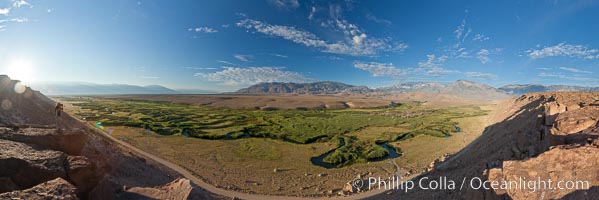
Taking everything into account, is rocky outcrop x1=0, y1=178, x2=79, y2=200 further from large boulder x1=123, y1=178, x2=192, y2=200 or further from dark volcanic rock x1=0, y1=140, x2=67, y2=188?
large boulder x1=123, y1=178, x2=192, y2=200

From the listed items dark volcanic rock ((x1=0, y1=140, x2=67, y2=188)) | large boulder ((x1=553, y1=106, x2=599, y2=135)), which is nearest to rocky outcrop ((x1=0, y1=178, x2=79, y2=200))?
dark volcanic rock ((x1=0, y1=140, x2=67, y2=188))

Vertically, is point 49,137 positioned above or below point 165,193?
above

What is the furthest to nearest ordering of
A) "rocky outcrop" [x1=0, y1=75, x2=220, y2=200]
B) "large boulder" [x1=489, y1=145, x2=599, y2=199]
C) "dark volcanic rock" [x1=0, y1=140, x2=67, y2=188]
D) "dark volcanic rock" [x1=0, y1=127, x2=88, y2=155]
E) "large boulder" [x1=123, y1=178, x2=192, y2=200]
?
"dark volcanic rock" [x1=0, y1=127, x2=88, y2=155] < "large boulder" [x1=123, y1=178, x2=192, y2=200] < "large boulder" [x1=489, y1=145, x2=599, y2=199] < "dark volcanic rock" [x1=0, y1=140, x2=67, y2=188] < "rocky outcrop" [x1=0, y1=75, x2=220, y2=200]

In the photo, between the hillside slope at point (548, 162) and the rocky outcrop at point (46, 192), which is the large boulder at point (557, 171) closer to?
the hillside slope at point (548, 162)

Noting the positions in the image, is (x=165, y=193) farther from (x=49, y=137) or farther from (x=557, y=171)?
(x=557, y=171)

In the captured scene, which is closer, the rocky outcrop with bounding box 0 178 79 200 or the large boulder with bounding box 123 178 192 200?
the rocky outcrop with bounding box 0 178 79 200

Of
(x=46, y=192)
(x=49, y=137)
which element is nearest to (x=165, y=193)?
(x=46, y=192)

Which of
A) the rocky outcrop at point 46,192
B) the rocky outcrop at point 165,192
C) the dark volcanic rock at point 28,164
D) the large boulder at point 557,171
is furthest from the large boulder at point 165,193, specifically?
the large boulder at point 557,171

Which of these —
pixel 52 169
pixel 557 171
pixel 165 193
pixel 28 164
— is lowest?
pixel 165 193

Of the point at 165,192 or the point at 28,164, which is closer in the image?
the point at 28,164
